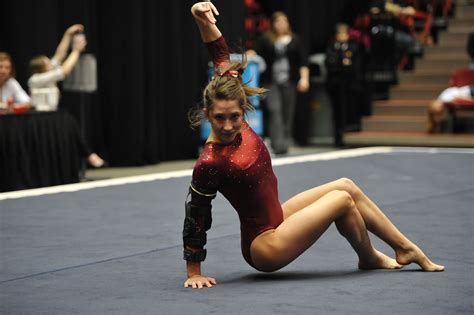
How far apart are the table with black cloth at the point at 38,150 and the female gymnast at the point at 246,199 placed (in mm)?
4471

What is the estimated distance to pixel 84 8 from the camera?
10703mm

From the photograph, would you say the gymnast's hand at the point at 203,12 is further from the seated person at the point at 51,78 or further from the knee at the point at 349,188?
the seated person at the point at 51,78

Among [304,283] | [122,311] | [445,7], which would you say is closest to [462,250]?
[304,283]

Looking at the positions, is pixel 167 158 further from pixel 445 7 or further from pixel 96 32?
pixel 445 7

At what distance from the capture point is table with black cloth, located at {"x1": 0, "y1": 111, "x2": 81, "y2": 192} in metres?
8.75

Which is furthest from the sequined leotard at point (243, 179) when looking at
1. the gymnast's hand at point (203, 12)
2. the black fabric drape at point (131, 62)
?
the black fabric drape at point (131, 62)

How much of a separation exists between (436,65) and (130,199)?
8.58 m

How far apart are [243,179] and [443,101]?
31.0 feet

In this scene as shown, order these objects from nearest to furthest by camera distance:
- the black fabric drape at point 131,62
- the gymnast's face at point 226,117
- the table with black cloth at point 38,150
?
the gymnast's face at point 226,117 < the table with black cloth at point 38,150 < the black fabric drape at point 131,62

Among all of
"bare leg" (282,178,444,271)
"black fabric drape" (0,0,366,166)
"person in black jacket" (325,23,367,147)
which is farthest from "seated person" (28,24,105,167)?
"person in black jacket" (325,23,367,147)

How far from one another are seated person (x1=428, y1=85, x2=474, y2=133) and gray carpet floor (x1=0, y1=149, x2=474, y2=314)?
476 cm

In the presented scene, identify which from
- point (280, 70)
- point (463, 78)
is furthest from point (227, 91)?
point (463, 78)

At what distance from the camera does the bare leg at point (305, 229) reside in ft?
14.9

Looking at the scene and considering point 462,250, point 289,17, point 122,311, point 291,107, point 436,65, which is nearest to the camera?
point 122,311
